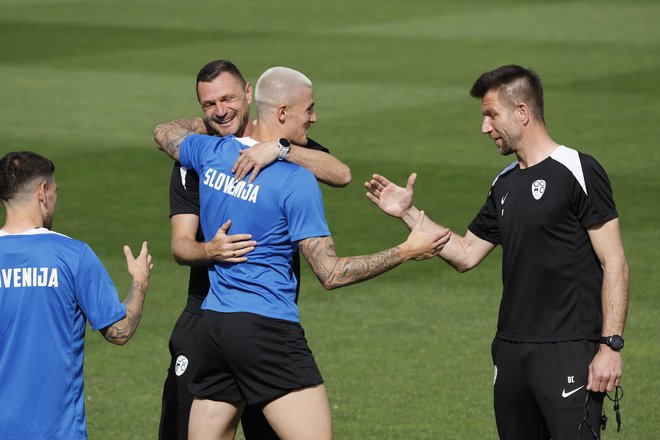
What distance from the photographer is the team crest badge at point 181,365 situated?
6.75 meters

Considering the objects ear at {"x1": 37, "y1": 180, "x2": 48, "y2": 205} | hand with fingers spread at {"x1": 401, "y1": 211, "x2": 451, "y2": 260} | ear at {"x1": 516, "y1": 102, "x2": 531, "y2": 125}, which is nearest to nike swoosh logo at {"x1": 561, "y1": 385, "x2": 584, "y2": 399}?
hand with fingers spread at {"x1": 401, "y1": 211, "x2": 451, "y2": 260}

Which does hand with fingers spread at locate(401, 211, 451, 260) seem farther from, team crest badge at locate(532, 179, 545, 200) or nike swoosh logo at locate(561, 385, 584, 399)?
nike swoosh logo at locate(561, 385, 584, 399)

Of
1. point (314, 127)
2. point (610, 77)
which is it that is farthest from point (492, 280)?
point (610, 77)

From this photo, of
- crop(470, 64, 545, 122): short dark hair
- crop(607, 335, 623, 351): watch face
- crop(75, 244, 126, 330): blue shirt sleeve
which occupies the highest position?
crop(470, 64, 545, 122): short dark hair

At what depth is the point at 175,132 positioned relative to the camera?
273 inches

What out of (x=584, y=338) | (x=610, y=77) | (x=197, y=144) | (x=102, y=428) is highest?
(x=610, y=77)

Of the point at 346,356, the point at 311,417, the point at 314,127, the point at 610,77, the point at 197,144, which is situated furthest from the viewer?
the point at 610,77

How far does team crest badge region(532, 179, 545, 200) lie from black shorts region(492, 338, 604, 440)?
718 millimetres

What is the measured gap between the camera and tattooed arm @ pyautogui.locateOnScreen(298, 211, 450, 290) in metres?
6.00

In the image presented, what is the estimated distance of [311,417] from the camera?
19.6 feet

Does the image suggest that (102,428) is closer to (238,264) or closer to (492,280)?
(238,264)

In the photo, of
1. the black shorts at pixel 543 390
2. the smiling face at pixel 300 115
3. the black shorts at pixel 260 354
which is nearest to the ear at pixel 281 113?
the smiling face at pixel 300 115

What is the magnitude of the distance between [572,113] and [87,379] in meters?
12.4

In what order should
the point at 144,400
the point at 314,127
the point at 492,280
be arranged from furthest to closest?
1. the point at 314,127
2. the point at 492,280
3. the point at 144,400
